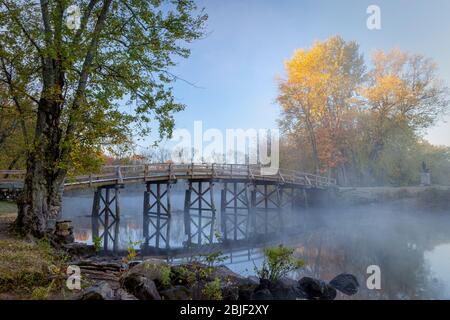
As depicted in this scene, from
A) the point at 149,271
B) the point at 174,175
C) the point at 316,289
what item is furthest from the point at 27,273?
the point at 174,175

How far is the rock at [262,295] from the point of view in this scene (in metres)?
7.04

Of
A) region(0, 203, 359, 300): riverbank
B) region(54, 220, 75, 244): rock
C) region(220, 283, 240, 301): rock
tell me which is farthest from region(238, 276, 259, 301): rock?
region(54, 220, 75, 244): rock

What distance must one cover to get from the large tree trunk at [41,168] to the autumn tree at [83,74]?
2cm

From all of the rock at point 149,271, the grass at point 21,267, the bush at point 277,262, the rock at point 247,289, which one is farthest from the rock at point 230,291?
the grass at point 21,267

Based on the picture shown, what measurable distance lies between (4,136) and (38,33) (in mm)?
12141

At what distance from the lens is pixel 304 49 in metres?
29.4

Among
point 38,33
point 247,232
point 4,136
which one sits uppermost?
point 38,33

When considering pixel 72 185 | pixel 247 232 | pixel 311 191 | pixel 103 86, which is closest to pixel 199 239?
pixel 247 232

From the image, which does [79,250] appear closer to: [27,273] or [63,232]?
[63,232]

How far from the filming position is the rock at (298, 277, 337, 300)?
8.04 m

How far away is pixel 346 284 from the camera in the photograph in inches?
344

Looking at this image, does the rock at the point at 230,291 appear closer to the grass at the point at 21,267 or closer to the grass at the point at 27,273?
the grass at the point at 27,273

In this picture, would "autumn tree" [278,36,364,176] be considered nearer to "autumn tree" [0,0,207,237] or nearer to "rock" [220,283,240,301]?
"autumn tree" [0,0,207,237]

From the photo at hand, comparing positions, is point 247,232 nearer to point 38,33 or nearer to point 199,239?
point 199,239
